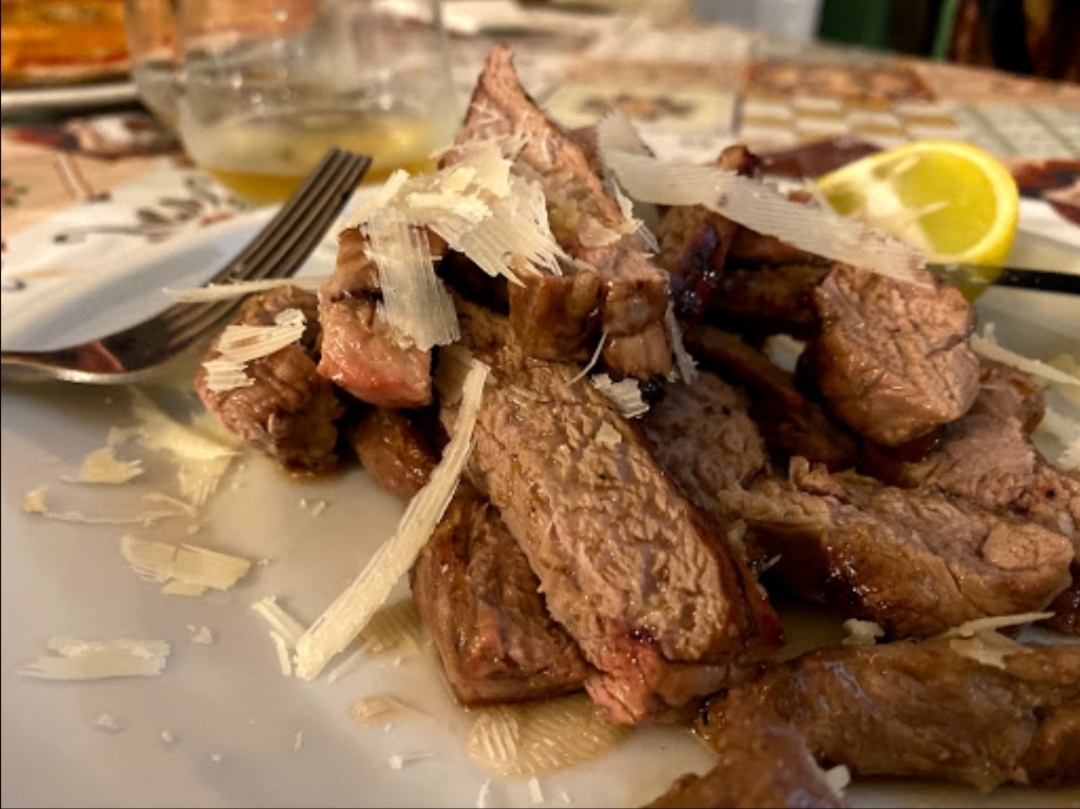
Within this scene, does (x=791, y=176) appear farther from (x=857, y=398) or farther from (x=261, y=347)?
(x=261, y=347)

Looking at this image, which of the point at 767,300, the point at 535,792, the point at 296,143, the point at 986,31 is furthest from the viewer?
the point at 986,31

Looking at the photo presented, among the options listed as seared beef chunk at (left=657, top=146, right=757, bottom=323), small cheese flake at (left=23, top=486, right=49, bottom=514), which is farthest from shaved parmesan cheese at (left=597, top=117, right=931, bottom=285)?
small cheese flake at (left=23, top=486, right=49, bottom=514)

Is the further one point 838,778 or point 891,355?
point 891,355

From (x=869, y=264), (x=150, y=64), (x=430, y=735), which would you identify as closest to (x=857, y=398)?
(x=869, y=264)

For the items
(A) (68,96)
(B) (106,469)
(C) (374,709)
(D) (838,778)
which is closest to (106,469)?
(B) (106,469)

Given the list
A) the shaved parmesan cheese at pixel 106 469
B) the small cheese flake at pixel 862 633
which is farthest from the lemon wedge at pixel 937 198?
the shaved parmesan cheese at pixel 106 469

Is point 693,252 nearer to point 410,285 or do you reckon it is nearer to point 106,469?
point 410,285
